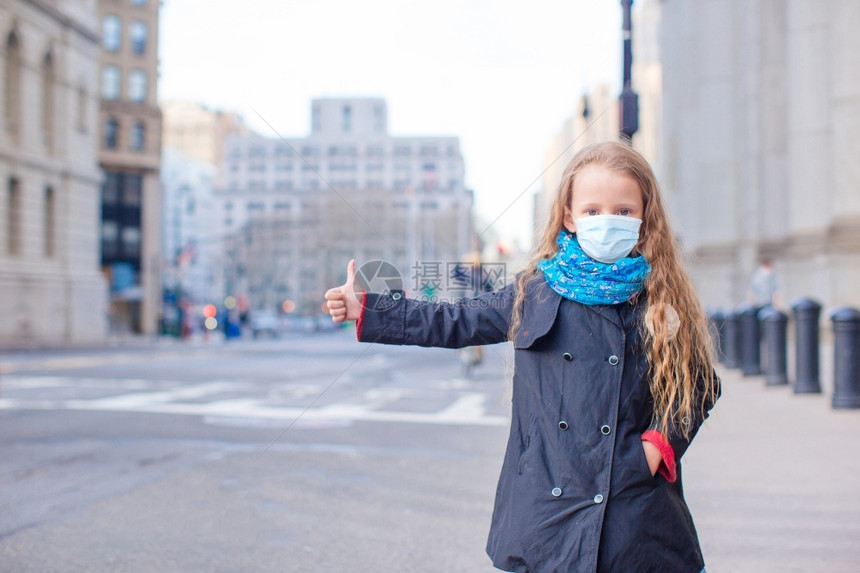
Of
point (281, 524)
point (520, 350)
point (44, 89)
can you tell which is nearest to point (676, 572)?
point (520, 350)

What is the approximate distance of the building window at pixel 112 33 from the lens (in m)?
52.3

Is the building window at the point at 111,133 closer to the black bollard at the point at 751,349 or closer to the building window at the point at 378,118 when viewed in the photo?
the building window at the point at 378,118

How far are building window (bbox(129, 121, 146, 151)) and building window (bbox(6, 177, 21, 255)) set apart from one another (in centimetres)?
2306

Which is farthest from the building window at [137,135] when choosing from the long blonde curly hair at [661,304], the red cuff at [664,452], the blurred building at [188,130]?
the blurred building at [188,130]

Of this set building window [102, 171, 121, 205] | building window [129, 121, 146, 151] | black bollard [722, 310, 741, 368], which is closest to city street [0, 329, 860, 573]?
black bollard [722, 310, 741, 368]

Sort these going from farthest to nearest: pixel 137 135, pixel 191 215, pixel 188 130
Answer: pixel 188 130 < pixel 191 215 < pixel 137 135

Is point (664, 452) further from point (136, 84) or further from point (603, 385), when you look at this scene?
point (136, 84)

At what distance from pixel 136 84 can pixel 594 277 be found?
55913mm

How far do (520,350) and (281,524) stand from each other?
10.2 feet

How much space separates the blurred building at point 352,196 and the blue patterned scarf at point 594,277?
894mm

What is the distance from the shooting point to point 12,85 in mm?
31609

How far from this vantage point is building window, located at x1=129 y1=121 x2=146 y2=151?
5441 cm

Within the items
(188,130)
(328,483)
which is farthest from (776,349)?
(188,130)
